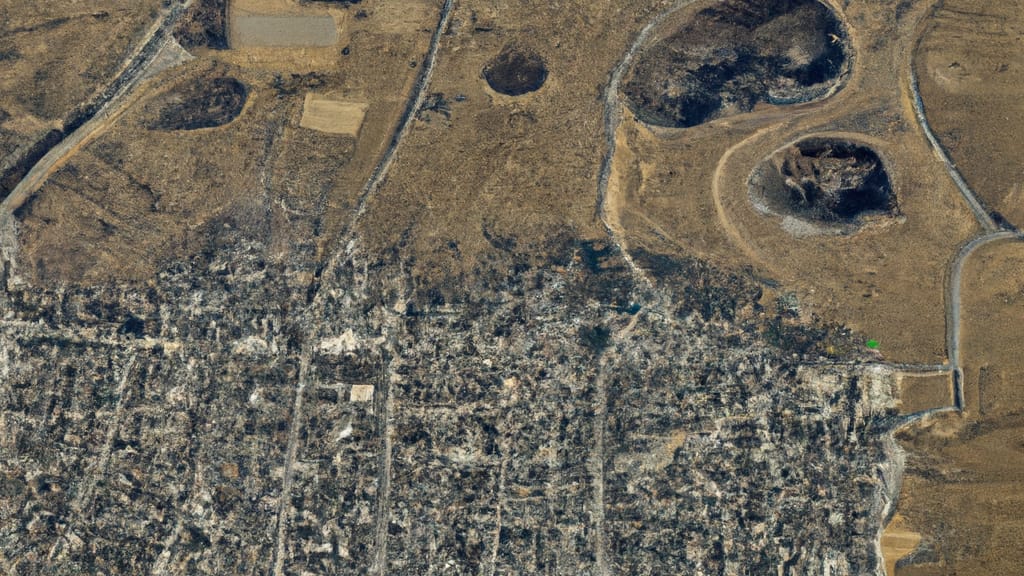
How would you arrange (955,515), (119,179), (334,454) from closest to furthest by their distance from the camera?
(955,515) < (334,454) < (119,179)

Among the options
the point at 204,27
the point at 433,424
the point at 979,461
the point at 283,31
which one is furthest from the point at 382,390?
the point at 979,461

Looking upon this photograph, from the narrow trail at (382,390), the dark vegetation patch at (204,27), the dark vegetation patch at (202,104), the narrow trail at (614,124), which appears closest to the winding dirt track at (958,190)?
the narrow trail at (614,124)

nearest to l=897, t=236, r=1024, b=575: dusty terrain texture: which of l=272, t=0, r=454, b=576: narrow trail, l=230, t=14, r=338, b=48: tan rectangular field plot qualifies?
l=272, t=0, r=454, b=576: narrow trail

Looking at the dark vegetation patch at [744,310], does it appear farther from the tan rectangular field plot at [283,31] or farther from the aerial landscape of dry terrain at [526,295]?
the tan rectangular field plot at [283,31]

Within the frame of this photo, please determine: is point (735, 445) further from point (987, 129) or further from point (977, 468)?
point (987, 129)

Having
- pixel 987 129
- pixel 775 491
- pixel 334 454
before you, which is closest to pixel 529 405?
pixel 334 454

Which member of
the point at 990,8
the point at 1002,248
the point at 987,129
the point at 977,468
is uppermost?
the point at 990,8

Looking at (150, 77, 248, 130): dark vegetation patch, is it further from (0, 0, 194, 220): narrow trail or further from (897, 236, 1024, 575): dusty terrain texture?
(897, 236, 1024, 575): dusty terrain texture
